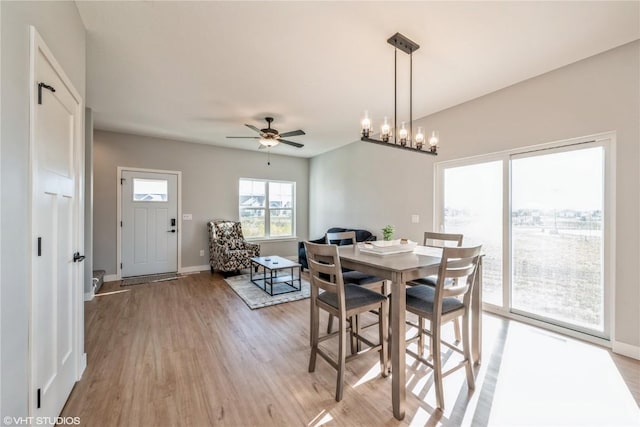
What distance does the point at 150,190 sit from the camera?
206 inches

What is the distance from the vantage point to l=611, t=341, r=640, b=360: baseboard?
7.39ft

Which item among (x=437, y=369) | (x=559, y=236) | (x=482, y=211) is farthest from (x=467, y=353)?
(x=482, y=211)

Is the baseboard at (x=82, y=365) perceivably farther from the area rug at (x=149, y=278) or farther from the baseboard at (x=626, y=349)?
the baseboard at (x=626, y=349)

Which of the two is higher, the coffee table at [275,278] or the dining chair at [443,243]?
the dining chair at [443,243]

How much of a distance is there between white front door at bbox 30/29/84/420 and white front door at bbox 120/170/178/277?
3487mm

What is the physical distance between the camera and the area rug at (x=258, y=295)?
3670 millimetres

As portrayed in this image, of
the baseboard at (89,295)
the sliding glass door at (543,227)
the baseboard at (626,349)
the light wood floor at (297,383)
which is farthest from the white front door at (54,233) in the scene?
the baseboard at (626,349)

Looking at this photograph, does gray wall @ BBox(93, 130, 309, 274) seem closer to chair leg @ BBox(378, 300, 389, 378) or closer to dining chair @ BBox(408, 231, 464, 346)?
dining chair @ BBox(408, 231, 464, 346)

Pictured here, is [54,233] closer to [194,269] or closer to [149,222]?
[149,222]

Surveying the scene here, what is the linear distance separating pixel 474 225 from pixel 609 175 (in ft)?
4.37

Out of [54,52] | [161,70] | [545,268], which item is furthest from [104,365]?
[545,268]

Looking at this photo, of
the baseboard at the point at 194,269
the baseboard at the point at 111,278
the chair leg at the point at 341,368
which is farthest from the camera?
the baseboard at the point at 194,269

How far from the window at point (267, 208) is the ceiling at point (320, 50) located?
274 cm

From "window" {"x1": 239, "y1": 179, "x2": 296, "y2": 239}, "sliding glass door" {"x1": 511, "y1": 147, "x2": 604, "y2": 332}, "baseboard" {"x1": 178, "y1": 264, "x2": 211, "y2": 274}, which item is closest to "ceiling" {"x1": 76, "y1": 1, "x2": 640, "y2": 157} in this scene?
"sliding glass door" {"x1": 511, "y1": 147, "x2": 604, "y2": 332}
